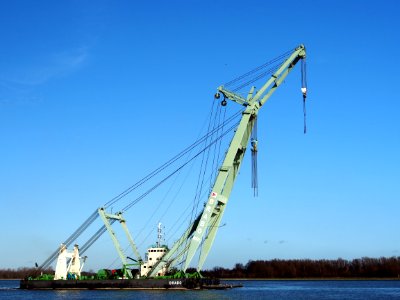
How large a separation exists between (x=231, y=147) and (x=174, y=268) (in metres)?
13.4

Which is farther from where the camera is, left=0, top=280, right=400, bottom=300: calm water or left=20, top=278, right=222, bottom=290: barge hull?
left=20, top=278, right=222, bottom=290: barge hull

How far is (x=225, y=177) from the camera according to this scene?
48.4 m

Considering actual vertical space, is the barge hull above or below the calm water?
above

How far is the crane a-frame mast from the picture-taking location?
4806 centimetres

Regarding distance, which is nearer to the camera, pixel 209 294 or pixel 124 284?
pixel 209 294

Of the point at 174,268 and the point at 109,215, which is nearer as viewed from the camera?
the point at 174,268

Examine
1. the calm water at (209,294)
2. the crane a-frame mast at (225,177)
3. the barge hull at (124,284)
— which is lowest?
the calm water at (209,294)

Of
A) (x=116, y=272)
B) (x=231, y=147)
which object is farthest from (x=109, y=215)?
(x=231, y=147)

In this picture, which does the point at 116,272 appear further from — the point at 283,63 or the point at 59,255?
the point at 283,63

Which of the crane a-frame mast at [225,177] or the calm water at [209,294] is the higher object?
the crane a-frame mast at [225,177]

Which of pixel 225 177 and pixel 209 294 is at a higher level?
pixel 225 177

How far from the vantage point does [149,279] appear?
50.7 metres

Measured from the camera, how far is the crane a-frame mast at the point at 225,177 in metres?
48.1

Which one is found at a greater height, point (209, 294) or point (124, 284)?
point (124, 284)
